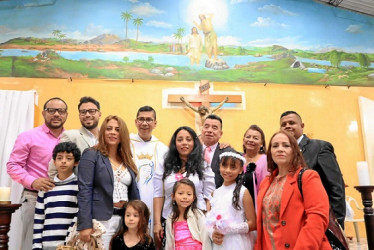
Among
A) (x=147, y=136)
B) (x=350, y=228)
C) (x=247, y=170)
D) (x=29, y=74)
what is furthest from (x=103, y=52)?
(x=350, y=228)

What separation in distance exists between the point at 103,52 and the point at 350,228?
17.8ft

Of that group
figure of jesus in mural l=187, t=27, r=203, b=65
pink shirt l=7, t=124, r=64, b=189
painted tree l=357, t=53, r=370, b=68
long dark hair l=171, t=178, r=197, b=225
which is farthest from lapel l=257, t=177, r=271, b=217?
painted tree l=357, t=53, r=370, b=68

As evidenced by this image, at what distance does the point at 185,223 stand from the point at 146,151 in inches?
43.1

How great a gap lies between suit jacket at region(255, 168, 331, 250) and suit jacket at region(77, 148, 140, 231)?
3.66ft

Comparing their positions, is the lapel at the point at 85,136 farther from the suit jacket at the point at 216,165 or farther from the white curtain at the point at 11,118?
the white curtain at the point at 11,118

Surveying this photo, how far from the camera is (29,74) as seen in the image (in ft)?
20.2

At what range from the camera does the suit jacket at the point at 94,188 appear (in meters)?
2.30

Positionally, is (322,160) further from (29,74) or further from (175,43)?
(29,74)

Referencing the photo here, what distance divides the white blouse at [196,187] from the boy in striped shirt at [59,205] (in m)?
0.63

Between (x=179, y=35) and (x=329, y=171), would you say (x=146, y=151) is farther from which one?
(x=179, y=35)

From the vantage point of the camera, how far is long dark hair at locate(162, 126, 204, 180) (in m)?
2.67

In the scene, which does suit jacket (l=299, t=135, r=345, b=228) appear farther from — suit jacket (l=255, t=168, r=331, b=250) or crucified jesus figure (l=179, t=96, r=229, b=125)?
crucified jesus figure (l=179, t=96, r=229, b=125)

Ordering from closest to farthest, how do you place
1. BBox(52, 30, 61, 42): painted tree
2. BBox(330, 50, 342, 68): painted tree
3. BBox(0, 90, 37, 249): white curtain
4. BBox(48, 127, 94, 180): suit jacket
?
BBox(48, 127, 94, 180): suit jacket < BBox(0, 90, 37, 249): white curtain < BBox(52, 30, 61, 42): painted tree < BBox(330, 50, 342, 68): painted tree

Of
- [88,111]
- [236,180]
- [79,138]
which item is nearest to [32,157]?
[79,138]
